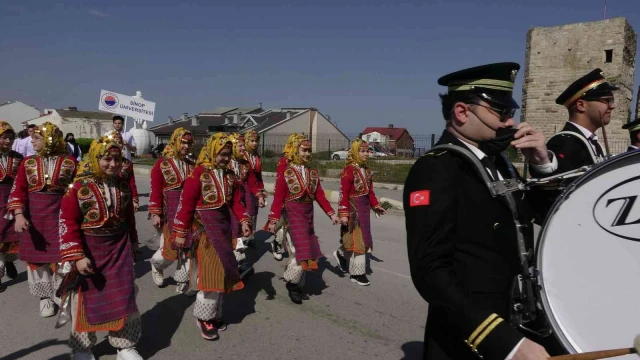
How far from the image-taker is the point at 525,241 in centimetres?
188

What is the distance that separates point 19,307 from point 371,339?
3.87 m

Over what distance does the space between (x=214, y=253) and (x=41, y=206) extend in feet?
7.51

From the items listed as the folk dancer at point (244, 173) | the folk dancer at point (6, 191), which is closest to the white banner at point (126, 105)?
the folk dancer at point (244, 173)

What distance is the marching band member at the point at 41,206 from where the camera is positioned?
514 cm

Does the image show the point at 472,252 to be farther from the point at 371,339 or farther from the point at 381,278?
the point at 381,278

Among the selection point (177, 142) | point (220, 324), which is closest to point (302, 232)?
point (220, 324)

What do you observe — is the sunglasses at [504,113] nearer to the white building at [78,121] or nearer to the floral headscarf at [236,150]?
the floral headscarf at [236,150]

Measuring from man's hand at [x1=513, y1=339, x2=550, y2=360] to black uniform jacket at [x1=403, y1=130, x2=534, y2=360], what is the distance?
0.07 meters

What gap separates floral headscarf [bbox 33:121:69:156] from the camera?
17.2 ft

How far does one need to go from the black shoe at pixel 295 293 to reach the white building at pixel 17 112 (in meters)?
72.9

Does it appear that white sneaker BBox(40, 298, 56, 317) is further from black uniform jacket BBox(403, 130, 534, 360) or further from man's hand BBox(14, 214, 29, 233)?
black uniform jacket BBox(403, 130, 534, 360)

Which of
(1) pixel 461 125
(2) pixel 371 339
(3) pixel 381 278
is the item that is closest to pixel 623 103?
(3) pixel 381 278

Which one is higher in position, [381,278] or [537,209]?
[537,209]

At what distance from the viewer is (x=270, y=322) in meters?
4.90
